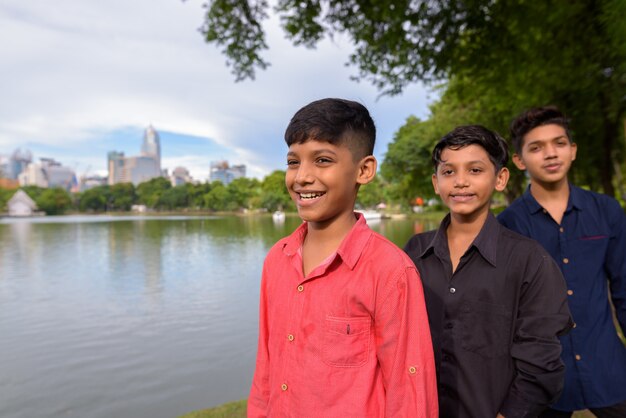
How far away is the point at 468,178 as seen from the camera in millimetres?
Answer: 1965

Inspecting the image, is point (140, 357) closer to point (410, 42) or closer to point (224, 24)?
point (224, 24)

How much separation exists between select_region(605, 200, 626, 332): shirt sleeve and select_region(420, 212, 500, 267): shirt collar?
0.85m

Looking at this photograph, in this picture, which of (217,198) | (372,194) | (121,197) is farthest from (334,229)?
(121,197)

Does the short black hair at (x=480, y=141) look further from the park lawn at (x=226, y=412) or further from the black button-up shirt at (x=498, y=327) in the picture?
the park lawn at (x=226, y=412)

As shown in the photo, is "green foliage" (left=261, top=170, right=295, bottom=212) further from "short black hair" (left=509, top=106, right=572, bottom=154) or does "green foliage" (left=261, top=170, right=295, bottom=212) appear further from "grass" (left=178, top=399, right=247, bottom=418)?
"short black hair" (left=509, top=106, right=572, bottom=154)

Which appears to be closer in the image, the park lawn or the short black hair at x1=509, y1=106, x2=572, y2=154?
the short black hair at x1=509, y1=106, x2=572, y2=154

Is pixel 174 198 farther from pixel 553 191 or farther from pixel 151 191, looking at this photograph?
pixel 553 191

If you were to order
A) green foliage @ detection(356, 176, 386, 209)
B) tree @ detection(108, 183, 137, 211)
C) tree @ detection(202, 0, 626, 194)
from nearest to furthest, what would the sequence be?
1. tree @ detection(202, 0, 626, 194)
2. green foliage @ detection(356, 176, 386, 209)
3. tree @ detection(108, 183, 137, 211)

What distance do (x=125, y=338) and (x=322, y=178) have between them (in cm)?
964

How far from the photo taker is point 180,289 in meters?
14.7

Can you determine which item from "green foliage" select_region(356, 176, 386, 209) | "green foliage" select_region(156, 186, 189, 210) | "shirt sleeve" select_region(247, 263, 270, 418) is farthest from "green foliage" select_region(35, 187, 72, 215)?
"shirt sleeve" select_region(247, 263, 270, 418)

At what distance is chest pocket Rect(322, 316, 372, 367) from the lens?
158 centimetres

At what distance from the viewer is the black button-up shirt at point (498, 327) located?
5.69ft

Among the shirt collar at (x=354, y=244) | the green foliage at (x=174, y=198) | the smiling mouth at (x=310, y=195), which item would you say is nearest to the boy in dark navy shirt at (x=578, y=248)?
the shirt collar at (x=354, y=244)
